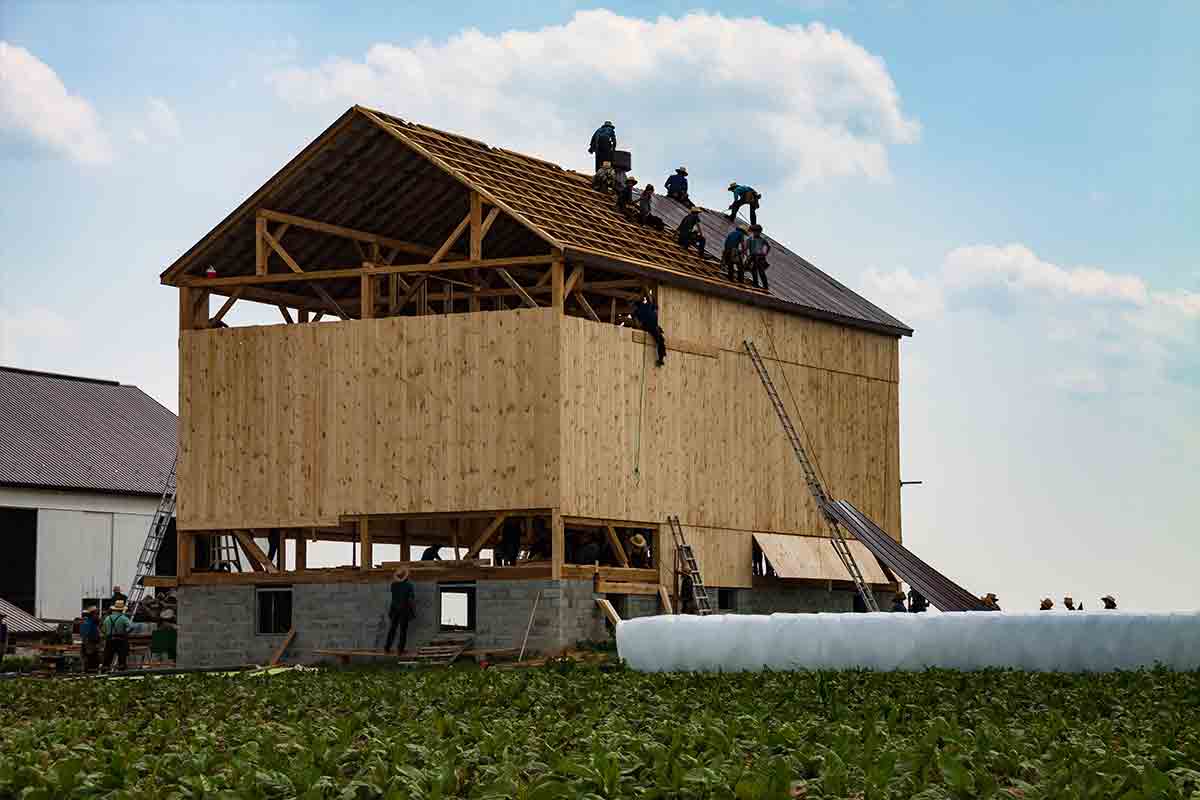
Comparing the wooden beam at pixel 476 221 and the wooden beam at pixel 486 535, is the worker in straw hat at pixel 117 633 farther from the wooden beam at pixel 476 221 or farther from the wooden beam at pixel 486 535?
the wooden beam at pixel 476 221

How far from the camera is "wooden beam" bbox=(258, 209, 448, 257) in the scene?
37.1 metres

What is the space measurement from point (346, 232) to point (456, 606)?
12.4 meters

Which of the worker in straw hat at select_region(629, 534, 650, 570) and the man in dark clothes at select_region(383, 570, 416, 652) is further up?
the worker in straw hat at select_region(629, 534, 650, 570)

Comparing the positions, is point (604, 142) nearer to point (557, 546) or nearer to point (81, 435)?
point (557, 546)

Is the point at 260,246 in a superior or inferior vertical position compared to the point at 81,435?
superior

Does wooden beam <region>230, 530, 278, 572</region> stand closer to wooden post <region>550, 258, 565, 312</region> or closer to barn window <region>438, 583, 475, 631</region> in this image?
barn window <region>438, 583, 475, 631</region>

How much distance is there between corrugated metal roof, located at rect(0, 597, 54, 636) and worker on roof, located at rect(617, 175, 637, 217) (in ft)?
59.4

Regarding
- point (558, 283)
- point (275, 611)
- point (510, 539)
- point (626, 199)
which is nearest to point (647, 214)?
point (626, 199)

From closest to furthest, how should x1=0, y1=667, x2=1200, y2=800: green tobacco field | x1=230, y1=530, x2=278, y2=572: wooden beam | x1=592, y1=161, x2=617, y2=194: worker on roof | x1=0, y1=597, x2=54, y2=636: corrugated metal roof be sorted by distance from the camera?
x1=0, y1=667, x2=1200, y2=800: green tobacco field, x1=230, y1=530, x2=278, y2=572: wooden beam, x1=592, y1=161, x2=617, y2=194: worker on roof, x1=0, y1=597, x2=54, y2=636: corrugated metal roof

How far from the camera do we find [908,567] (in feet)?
120

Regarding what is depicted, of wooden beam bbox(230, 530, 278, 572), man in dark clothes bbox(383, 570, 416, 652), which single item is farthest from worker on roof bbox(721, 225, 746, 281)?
wooden beam bbox(230, 530, 278, 572)

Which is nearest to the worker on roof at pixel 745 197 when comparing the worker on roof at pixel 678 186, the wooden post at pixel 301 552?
the worker on roof at pixel 678 186

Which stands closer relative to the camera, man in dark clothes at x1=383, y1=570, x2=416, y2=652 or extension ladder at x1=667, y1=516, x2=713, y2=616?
man in dark clothes at x1=383, y1=570, x2=416, y2=652

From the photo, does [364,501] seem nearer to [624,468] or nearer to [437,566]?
[437,566]
